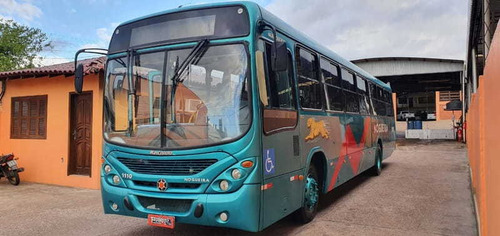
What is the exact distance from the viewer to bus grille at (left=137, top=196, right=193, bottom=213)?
13.5ft

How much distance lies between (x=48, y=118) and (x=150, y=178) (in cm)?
661

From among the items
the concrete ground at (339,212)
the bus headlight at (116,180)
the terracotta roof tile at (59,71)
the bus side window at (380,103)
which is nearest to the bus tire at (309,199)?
the concrete ground at (339,212)

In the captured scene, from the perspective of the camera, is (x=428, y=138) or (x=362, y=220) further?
(x=428, y=138)

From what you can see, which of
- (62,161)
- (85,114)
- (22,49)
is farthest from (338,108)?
(22,49)

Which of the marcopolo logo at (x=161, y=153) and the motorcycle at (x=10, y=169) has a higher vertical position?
the marcopolo logo at (x=161, y=153)

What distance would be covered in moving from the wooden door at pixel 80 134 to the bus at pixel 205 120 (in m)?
4.32

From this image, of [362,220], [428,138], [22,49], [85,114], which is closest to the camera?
[362,220]

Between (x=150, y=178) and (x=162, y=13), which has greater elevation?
(x=162, y=13)

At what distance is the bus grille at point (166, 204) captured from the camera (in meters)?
4.13

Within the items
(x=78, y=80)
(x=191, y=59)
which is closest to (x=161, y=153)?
(x=191, y=59)

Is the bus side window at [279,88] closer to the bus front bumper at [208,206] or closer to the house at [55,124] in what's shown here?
the bus front bumper at [208,206]

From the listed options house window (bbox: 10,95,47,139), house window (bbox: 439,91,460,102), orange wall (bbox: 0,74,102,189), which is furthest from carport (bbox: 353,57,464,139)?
house window (bbox: 10,95,47,139)

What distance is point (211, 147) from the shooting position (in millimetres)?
4008

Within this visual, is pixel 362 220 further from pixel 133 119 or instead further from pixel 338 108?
pixel 133 119
